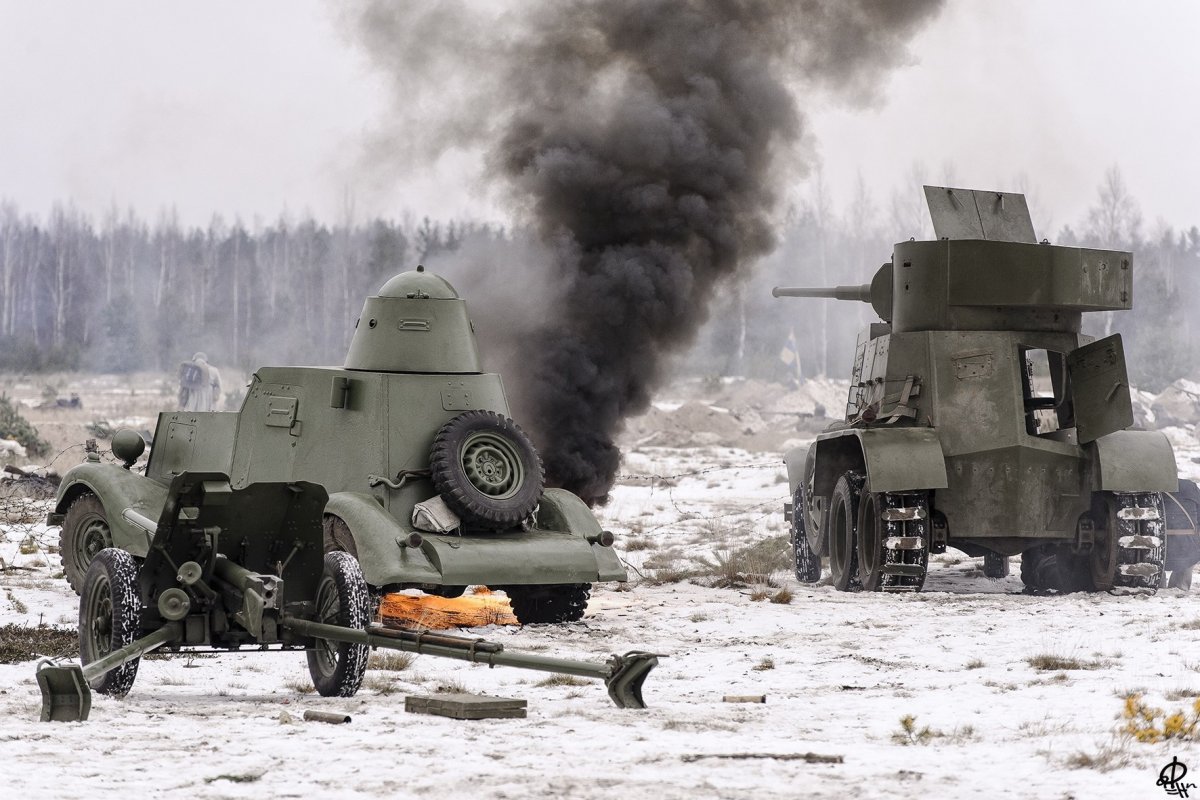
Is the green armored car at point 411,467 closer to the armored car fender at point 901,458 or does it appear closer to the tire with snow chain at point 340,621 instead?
the tire with snow chain at point 340,621

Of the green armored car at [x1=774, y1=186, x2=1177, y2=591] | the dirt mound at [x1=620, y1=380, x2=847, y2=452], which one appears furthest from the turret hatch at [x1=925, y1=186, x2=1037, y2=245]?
the dirt mound at [x1=620, y1=380, x2=847, y2=452]

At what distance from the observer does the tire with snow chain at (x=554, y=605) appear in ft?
43.3

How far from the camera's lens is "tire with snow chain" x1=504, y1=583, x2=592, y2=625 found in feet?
43.3

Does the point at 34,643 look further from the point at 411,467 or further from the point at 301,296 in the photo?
the point at 301,296

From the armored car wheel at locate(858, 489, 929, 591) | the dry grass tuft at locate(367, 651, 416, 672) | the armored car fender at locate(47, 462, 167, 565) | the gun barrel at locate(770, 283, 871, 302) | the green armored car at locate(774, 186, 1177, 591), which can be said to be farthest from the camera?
the gun barrel at locate(770, 283, 871, 302)

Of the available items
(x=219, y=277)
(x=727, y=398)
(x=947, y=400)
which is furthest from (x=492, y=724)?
(x=219, y=277)

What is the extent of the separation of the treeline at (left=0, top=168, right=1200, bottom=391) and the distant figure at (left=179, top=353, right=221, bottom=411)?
1996cm

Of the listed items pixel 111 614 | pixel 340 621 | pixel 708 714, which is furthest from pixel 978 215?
pixel 111 614

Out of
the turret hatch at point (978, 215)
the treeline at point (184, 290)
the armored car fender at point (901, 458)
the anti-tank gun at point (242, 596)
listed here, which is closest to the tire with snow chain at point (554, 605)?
the armored car fender at point (901, 458)

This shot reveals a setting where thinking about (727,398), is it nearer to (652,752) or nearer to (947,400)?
(947,400)

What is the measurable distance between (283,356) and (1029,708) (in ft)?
191

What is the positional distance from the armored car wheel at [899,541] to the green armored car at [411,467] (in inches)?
124

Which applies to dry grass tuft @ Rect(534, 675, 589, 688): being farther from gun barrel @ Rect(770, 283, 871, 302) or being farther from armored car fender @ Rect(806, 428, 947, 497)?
gun barrel @ Rect(770, 283, 871, 302)

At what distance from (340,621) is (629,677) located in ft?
5.39
